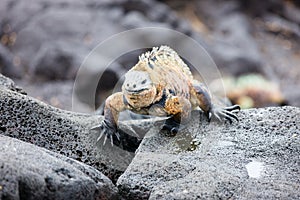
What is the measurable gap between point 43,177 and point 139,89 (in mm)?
1255

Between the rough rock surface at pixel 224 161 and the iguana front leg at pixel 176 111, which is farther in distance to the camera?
the iguana front leg at pixel 176 111

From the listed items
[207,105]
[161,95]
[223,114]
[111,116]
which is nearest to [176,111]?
[161,95]

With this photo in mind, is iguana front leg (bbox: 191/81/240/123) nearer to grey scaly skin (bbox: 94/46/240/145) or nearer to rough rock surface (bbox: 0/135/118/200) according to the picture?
grey scaly skin (bbox: 94/46/240/145)

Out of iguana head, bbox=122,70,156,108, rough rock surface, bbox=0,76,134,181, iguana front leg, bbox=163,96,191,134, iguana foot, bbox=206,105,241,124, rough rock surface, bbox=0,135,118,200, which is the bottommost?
rough rock surface, bbox=0,135,118,200

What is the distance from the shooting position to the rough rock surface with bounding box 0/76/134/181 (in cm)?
423

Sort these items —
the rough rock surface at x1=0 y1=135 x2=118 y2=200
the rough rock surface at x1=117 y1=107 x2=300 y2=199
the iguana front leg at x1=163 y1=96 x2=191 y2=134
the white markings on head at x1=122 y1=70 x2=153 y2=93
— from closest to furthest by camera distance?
the rough rock surface at x1=0 y1=135 x2=118 y2=200 → the rough rock surface at x1=117 y1=107 x2=300 y2=199 → the white markings on head at x1=122 y1=70 x2=153 y2=93 → the iguana front leg at x1=163 y1=96 x2=191 y2=134

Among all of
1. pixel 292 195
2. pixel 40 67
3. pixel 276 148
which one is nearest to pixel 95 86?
pixel 40 67

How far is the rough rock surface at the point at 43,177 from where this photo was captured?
3.09 m

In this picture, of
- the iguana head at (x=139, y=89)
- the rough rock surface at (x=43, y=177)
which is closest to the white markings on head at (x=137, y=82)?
the iguana head at (x=139, y=89)

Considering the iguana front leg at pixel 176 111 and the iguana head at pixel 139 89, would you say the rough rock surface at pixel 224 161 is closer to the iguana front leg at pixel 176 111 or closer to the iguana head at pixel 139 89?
the iguana front leg at pixel 176 111

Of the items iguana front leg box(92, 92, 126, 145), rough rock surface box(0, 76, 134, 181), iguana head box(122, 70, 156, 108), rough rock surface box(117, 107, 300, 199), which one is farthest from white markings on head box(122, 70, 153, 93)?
rough rock surface box(0, 76, 134, 181)

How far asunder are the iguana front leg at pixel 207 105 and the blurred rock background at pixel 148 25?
3328 mm

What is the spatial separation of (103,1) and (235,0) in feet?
10.8

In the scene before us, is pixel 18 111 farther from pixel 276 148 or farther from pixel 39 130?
pixel 276 148
